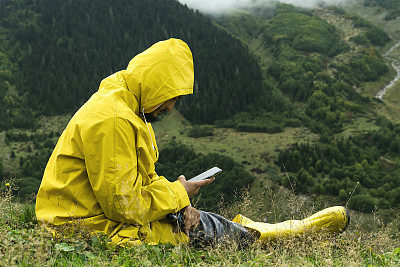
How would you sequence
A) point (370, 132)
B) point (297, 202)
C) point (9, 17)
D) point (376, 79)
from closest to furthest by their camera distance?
point (297, 202), point (370, 132), point (9, 17), point (376, 79)

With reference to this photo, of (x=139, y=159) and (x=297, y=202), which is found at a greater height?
(x=139, y=159)

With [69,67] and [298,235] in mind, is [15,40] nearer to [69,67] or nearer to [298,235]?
[69,67]

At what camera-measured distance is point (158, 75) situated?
3.99m

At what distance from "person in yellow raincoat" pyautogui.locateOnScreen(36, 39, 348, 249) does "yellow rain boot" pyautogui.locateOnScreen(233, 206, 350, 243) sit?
0.80 m

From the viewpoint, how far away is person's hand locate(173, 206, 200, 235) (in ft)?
13.2

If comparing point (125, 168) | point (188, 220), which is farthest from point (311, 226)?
point (125, 168)

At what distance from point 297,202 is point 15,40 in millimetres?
161026

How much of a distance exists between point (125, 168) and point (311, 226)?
267cm

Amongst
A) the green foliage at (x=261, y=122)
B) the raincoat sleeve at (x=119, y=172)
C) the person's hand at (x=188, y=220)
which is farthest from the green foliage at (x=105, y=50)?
the raincoat sleeve at (x=119, y=172)

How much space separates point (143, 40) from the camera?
151 metres

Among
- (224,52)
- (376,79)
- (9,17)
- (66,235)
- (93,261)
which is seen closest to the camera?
(93,261)

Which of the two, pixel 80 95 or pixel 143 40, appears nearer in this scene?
pixel 80 95

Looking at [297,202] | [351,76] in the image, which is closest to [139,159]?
[297,202]

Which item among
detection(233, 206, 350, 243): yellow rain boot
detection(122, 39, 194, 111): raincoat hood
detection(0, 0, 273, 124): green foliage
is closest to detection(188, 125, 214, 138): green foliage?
detection(0, 0, 273, 124): green foliage
